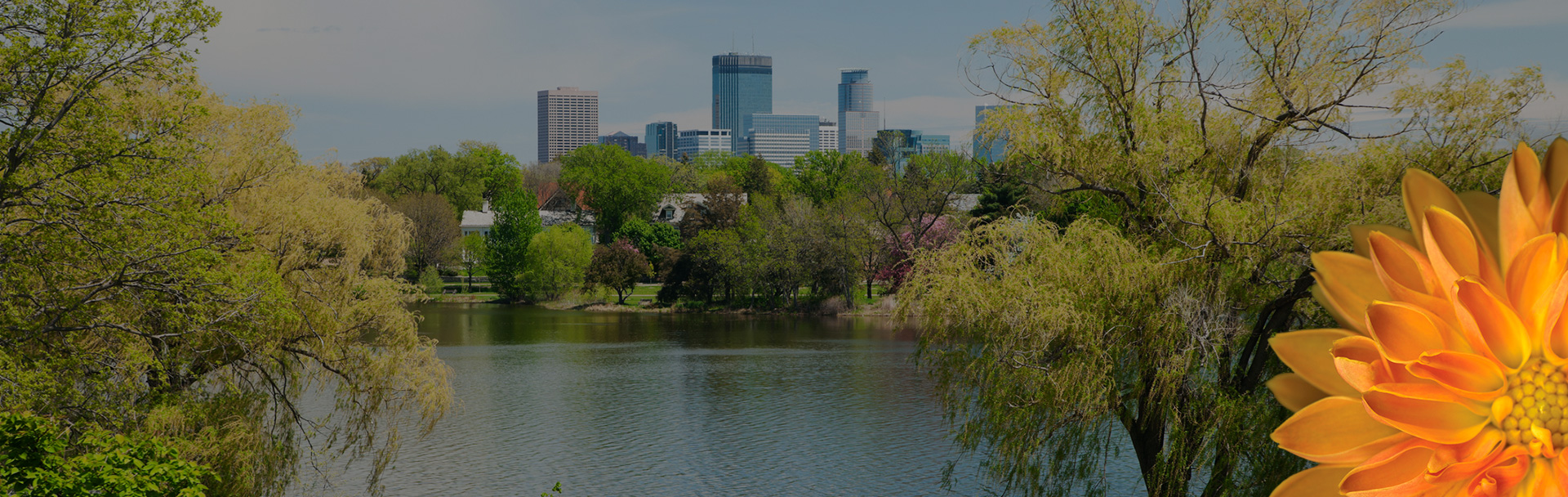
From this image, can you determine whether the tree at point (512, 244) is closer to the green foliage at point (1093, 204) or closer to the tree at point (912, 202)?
the tree at point (912, 202)

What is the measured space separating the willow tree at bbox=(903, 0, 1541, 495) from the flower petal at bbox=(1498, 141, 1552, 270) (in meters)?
8.03

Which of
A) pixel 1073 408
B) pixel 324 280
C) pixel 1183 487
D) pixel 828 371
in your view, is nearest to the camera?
pixel 1183 487

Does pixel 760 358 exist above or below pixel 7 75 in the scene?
below

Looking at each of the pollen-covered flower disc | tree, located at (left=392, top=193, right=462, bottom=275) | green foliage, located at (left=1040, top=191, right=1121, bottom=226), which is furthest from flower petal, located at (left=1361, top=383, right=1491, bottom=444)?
tree, located at (left=392, top=193, right=462, bottom=275)

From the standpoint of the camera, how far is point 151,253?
30.0ft

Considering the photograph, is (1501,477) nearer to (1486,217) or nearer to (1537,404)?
(1537,404)

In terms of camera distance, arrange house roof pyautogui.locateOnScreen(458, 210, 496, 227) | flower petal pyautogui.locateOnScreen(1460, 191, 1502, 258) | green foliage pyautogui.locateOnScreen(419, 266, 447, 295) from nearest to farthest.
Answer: flower petal pyautogui.locateOnScreen(1460, 191, 1502, 258)
green foliage pyautogui.locateOnScreen(419, 266, 447, 295)
house roof pyautogui.locateOnScreen(458, 210, 496, 227)

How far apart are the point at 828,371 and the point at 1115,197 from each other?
16455mm

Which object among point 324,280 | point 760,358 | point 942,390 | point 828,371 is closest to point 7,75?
point 324,280

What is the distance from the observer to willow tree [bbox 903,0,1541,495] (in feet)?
28.9

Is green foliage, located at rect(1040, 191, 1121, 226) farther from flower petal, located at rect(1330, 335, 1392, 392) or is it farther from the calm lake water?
flower petal, located at rect(1330, 335, 1392, 392)

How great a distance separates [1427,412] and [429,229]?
56.1 m

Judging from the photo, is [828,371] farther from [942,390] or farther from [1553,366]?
[1553,366]

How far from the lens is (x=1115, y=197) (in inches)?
441
